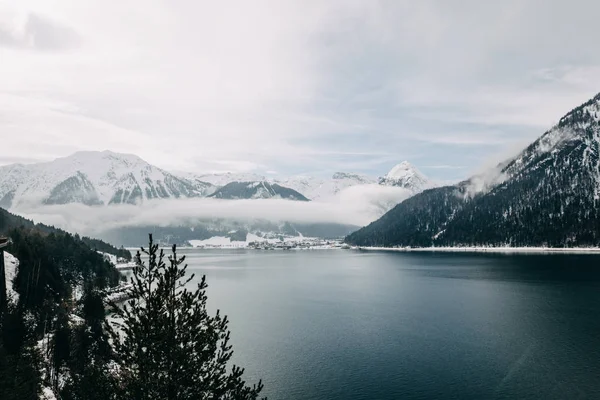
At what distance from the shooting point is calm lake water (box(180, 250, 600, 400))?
53.2m

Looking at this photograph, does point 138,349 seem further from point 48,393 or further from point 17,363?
point 48,393

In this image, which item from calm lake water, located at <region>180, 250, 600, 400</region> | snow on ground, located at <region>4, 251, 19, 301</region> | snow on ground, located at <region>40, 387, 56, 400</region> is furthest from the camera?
snow on ground, located at <region>4, 251, 19, 301</region>

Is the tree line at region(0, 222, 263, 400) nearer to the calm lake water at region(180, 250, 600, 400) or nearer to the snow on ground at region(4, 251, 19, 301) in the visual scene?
the snow on ground at region(4, 251, 19, 301)

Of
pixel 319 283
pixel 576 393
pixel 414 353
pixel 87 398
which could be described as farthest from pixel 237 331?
pixel 319 283

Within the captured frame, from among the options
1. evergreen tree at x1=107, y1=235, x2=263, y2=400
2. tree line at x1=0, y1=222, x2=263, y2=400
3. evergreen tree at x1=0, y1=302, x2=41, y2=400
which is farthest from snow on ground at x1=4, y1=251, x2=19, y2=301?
evergreen tree at x1=107, y1=235, x2=263, y2=400

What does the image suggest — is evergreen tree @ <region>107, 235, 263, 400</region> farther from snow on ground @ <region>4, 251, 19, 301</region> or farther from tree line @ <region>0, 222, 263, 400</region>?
snow on ground @ <region>4, 251, 19, 301</region>

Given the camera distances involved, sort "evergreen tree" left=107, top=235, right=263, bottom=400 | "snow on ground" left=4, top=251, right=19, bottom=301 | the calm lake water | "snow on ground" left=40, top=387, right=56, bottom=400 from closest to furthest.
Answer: "evergreen tree" left=107, top=235, right=263, bottom=400
"snow on ground" left=40, top=387, right=56, bottom=400
the calm lake water
"snow on ground" left=4, top=251, right=19, bottom=301

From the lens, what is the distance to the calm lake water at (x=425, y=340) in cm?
5319

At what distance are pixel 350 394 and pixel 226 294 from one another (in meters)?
103

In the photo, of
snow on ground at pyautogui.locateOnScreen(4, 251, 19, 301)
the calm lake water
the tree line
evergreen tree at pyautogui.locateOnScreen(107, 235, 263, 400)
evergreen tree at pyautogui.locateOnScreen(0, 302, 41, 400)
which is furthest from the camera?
snow on ground at pyautogui.locateOnScreen(4, 251, 19, 301)

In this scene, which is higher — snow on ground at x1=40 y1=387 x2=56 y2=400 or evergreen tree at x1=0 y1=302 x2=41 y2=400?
evergreen tree at x1=0 y1=302 x2=41 y2=400

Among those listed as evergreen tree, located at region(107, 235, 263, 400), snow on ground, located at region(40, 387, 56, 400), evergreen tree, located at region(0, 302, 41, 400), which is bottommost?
snow on ground, located at region(40, 387, 56, 400)

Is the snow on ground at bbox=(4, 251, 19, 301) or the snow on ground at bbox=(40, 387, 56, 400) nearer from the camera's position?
the snow on ground at bbox=(40, 387, 56, 400)

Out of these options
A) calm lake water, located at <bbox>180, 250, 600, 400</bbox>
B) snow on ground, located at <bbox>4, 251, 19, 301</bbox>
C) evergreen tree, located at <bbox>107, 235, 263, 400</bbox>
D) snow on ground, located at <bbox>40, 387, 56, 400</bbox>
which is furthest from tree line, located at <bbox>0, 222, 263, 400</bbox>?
calm lake water, located at <bbox>180, 250, 600, 400</bbox>
